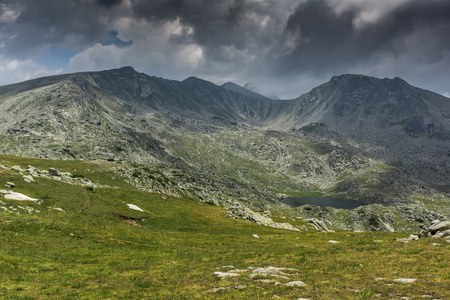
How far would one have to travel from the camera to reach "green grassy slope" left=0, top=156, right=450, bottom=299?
55.3 ft

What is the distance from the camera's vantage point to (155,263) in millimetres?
27625

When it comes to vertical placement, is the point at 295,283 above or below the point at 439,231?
above

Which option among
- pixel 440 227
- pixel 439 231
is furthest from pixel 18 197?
pixel 440 227

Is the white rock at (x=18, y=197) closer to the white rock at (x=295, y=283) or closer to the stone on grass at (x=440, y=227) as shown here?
the white rock at (x=295, y=283)

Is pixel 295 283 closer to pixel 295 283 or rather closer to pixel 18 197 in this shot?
pixel 295 283

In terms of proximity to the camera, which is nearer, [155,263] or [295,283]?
[295,283]

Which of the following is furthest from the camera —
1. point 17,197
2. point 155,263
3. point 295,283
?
point 17,197

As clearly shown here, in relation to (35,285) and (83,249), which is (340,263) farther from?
(83,249)

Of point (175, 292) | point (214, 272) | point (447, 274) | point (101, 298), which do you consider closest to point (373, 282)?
point (447, 274)

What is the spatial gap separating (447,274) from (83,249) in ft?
126

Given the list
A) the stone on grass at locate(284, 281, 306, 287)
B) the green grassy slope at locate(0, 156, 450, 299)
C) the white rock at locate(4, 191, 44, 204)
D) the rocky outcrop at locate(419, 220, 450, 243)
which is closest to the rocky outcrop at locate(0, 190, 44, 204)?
the white rock at locate(4, 191, 44, 204)

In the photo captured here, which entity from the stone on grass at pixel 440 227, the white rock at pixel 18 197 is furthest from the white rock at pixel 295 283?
the white rock at pixel 18 197

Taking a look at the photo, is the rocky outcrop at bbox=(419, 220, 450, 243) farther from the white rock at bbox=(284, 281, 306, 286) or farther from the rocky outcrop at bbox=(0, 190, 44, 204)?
the rocky outcrop at bbox=(0, 190, 44, 204)

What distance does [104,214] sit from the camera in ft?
158
